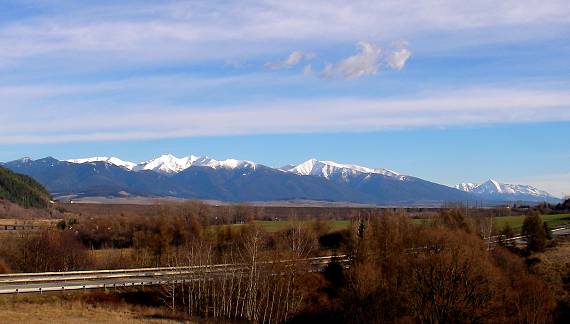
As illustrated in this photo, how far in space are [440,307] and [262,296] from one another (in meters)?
16.3

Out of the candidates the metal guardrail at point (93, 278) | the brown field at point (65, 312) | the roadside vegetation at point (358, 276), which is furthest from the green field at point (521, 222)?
the brown field at point (65, 312)

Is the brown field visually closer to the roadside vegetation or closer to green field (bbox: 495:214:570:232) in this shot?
the roadside vegetation

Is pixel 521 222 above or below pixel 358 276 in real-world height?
above

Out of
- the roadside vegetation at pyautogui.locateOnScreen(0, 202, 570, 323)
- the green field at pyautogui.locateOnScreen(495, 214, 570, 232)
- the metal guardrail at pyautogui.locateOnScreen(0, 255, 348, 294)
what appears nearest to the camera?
the metal guardrail at pyautogui.locateOnScreen(0, 255, 348, 294)

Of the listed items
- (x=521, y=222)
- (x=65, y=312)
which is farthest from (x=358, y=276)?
(x=521, y=222)

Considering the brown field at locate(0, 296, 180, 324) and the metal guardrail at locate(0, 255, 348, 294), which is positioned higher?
the metal guardrail at locate(0, 255, 348, 294)

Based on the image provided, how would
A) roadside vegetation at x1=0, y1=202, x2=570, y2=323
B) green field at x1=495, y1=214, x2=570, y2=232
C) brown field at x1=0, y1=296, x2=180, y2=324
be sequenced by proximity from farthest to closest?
green field at x1=495, y1=214, x2=570, y2=232, roadside vegetation at x1=0, y1=202, x2=570, y2=323, brown field at x1=0, y1=296, x2=180, y2=324

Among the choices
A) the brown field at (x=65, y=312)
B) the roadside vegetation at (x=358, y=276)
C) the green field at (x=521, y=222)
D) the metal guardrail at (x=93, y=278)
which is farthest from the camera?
the green field at (x=521, y=222)

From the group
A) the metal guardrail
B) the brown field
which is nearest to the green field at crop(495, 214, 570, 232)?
the metal guardrail

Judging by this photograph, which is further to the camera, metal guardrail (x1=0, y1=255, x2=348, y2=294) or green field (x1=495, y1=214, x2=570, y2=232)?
green field (x1=495, y1=214, x2=570, y2=232)

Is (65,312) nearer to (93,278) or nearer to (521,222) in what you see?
(93,278)

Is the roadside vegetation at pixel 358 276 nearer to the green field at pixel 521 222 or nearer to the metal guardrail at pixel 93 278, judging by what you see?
the metal guardrail at pixel 93 278

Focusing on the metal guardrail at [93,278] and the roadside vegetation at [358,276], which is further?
the roadside vegetation at [358,276]

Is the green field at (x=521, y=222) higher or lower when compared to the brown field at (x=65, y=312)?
higher
